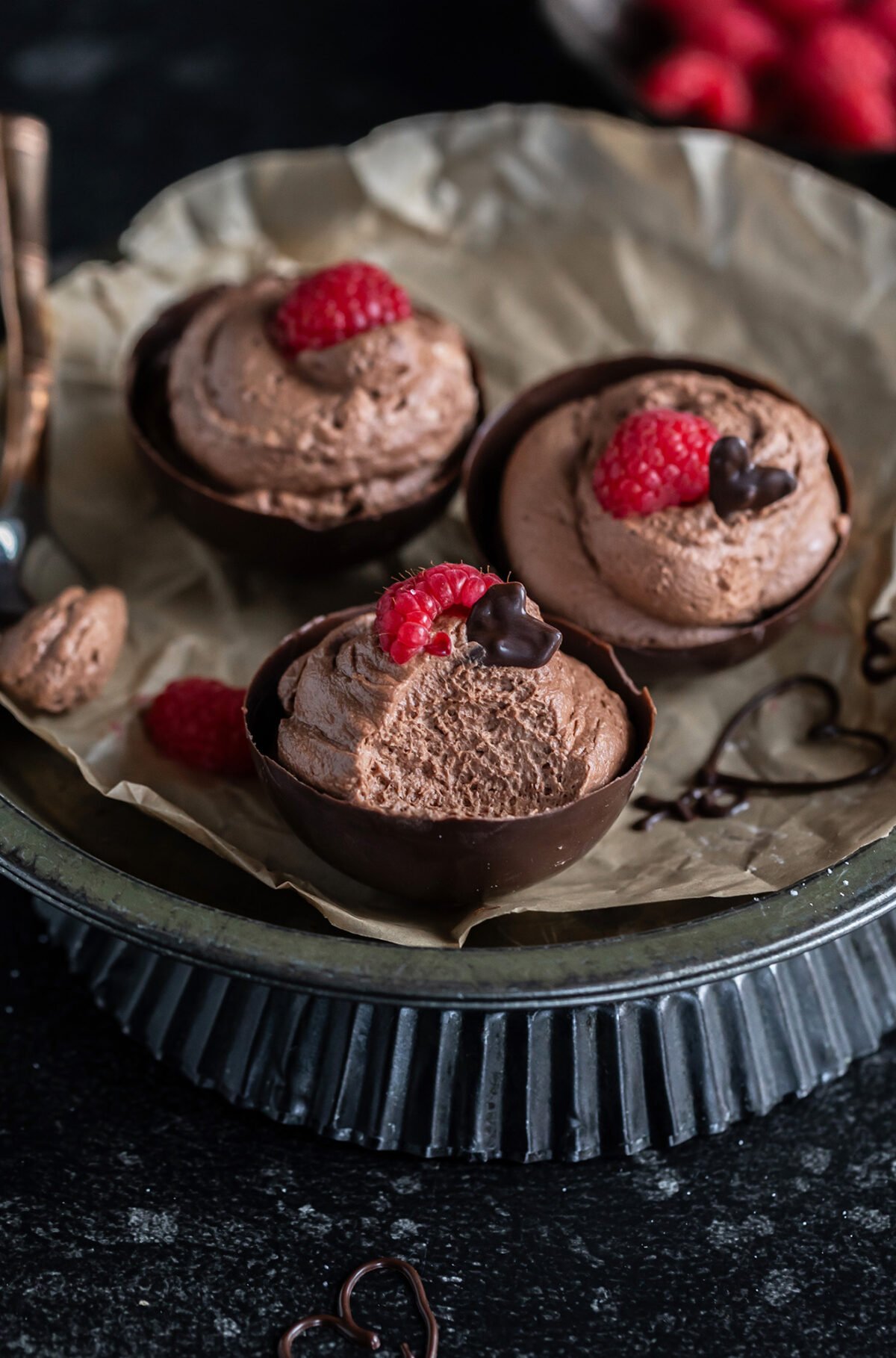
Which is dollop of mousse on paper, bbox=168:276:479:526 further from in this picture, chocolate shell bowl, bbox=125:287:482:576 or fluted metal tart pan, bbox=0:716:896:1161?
fluted metal tart pan, bbox=0:716:896:1161

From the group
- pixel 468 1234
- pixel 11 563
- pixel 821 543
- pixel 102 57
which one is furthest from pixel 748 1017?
pixel 102 57

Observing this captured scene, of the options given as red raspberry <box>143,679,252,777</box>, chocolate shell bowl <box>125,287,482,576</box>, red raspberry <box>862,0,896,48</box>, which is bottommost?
red raspberry <box>143,679,252,777</box>

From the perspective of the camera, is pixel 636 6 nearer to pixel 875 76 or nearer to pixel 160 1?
pixel 875 76

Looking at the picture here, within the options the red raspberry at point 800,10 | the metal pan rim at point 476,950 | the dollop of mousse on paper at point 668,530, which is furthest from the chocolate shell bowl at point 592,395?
the red raspberry at point 800,10

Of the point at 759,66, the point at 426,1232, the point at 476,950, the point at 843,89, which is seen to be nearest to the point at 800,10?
the point at 759,66

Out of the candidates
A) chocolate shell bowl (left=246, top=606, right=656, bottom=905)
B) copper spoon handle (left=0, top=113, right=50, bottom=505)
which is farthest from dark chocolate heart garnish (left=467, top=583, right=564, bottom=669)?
copper spoon handle (left=0, top=113, right=50, bottom=505)

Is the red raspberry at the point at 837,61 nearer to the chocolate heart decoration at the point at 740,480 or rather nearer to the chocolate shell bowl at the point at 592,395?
the chocolate shell bowl at the point at 592,395
